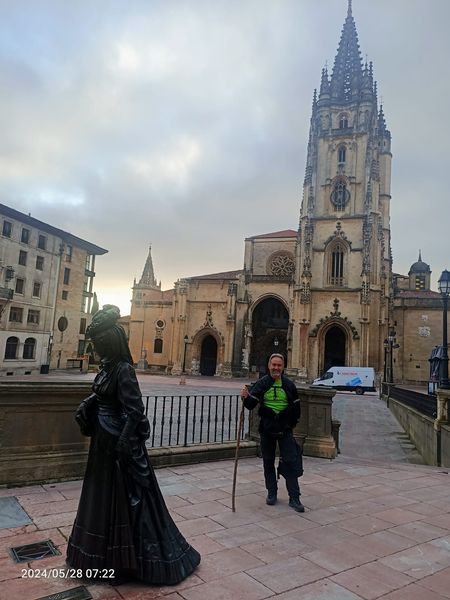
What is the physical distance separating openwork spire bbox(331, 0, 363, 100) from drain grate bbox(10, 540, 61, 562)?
49.7m

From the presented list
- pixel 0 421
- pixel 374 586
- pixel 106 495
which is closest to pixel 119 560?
pixel 106 495

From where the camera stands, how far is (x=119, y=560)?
10.1 ft

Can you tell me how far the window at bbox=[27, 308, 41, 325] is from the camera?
36.4 metres

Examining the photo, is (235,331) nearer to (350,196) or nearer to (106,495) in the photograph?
(350,196)

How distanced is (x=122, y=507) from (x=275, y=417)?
2583 millimetres

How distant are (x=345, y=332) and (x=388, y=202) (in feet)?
57.4

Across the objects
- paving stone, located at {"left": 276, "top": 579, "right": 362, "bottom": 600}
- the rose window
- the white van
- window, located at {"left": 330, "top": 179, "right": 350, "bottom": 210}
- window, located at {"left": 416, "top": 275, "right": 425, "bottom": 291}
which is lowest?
paving stone, located at {"left": 276, "top": 579, "right": 362, "bottom": 600}

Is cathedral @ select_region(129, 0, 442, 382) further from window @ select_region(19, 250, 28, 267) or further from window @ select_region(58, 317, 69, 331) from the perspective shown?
window @ select_region(19, 250, 28, 267)

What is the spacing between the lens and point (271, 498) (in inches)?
201

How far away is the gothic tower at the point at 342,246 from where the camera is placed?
3872 centimetres

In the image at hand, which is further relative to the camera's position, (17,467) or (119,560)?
(17,467)

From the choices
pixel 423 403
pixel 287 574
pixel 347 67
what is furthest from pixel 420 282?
pixel 287 574

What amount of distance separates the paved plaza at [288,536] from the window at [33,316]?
33859 mm

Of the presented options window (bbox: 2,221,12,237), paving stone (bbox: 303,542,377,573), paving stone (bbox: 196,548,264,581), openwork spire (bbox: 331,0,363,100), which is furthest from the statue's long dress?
openwork spire (bbox: 331,0,363,100)
